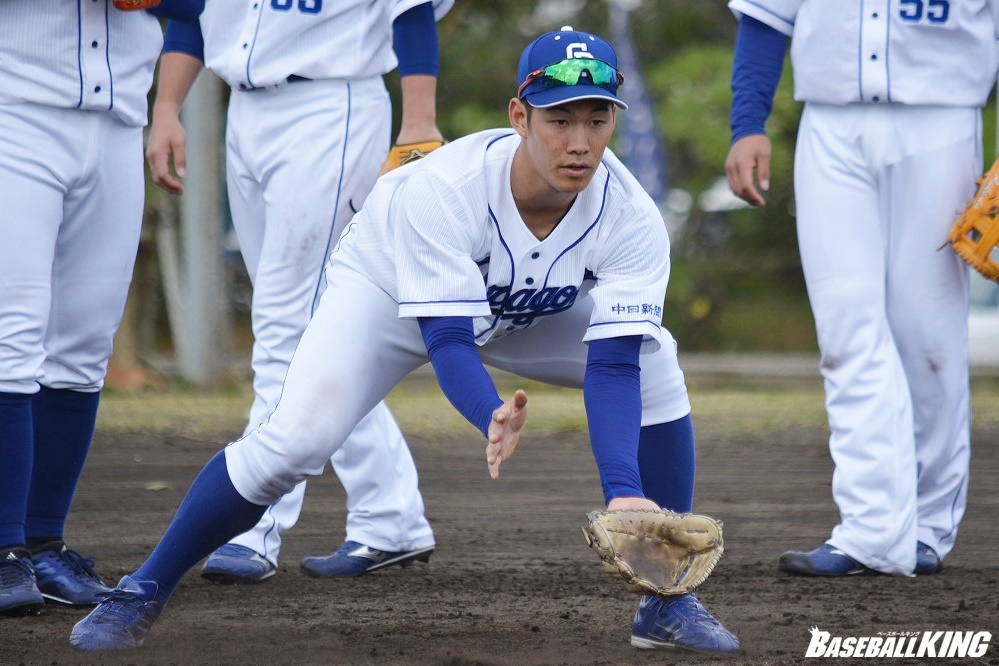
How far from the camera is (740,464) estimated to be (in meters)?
6.61

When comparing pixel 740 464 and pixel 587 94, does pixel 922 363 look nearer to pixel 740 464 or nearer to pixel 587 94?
pixel 587 94

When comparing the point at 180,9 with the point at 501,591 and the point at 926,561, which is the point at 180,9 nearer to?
the point at 501,591

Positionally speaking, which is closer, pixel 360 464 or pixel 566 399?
pixel 360 464

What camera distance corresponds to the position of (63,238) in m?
3.88

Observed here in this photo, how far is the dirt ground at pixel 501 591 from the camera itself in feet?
10.9

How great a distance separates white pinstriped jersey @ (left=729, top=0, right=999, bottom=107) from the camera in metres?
4.25

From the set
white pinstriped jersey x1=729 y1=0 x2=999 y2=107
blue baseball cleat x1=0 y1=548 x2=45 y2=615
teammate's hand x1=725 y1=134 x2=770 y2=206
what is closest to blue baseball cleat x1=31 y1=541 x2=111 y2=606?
blue baseball cleat x1=0 y1=548 x2=45 y2=615

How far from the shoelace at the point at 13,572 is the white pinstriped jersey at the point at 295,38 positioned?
5.07 ft

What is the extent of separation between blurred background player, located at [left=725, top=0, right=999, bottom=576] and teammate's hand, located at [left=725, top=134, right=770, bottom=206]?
128 mm

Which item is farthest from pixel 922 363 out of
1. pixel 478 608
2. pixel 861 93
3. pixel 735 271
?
pixel 735 271

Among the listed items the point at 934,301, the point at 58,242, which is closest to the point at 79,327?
the point at 58,242

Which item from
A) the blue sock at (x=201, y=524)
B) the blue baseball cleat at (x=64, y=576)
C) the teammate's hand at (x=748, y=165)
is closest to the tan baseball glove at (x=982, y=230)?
the teammate's hand at (x=748, y=165)

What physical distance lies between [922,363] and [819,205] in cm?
59

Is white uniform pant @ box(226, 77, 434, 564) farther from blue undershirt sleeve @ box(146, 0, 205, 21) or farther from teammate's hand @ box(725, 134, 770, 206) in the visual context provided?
teammate's hand @ box(725, 134, 770, 206)
